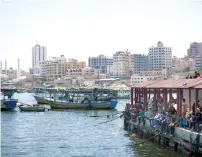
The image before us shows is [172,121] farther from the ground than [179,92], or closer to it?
closer to it

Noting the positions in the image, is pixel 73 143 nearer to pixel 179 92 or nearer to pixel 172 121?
pixel 172 121

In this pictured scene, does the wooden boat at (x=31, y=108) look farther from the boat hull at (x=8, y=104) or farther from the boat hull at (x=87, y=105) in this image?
the boat hull at (x=87, y=105)

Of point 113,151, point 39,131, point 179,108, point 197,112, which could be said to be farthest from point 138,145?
point 39,131

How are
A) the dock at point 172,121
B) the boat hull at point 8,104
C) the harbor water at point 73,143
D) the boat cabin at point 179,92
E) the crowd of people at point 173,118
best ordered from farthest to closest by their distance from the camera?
the boat hull at point 8,104, the harbor water at point 73,143, the boat cabin at point 179,92, the dock at point 172,121, the crowd of people at point 173,118

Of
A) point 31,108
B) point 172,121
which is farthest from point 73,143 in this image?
point 31,108

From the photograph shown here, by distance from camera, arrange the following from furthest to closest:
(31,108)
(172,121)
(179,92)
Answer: (31,108) → (179,92) → (172,121)

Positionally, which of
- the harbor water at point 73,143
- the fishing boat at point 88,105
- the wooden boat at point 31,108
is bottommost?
the harbor water at point 73,143

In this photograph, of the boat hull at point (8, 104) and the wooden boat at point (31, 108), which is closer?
the wooden boat at point (31, 108)

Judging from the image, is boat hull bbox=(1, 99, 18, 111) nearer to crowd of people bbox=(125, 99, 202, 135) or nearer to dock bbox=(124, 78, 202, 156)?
dock bbox=(124, 78, 202, 156)

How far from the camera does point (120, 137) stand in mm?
34094

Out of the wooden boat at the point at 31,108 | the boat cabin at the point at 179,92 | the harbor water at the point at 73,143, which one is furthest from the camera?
the wooden boat at the point at 31,108

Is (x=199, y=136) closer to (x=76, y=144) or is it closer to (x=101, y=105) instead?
(x=76, y=144)

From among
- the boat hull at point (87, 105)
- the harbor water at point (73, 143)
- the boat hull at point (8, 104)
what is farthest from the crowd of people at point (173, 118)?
the boat hull at point (8, 104)

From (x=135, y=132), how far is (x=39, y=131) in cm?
1091
